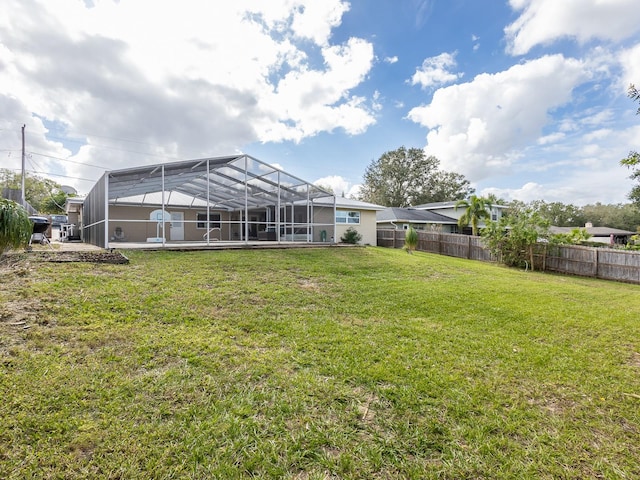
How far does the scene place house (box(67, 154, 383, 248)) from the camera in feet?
34.5

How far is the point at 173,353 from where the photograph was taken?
3131 millimetres

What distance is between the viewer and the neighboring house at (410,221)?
78.3 feet

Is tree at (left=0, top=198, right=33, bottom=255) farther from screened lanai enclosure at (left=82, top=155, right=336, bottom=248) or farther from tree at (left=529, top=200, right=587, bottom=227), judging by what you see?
tree at (left=529, top=200, right=587, bottom=227)

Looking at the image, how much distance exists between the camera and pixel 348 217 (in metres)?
17.8

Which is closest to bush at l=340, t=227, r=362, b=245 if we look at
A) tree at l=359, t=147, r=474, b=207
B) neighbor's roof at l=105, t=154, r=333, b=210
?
neighbor's roof at l=105, t=154, r=333, b=210

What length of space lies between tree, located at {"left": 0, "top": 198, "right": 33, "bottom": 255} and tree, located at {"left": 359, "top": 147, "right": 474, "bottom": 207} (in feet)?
120

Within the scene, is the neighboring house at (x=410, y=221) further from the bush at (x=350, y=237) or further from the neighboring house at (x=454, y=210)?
the bush at (x=350, y=237)

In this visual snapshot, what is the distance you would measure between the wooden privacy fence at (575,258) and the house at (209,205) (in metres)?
5.19

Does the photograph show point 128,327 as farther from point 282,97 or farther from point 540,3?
point 282,97

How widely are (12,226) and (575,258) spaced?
1857cm

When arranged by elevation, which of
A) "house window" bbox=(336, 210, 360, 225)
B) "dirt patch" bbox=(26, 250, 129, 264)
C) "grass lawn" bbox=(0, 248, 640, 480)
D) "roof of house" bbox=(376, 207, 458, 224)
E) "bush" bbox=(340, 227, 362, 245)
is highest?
"roof of house" bbox=(376, 207, 458, 224)

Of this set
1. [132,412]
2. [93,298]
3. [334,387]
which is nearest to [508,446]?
[334,387]

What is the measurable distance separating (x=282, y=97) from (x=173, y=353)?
13.8m

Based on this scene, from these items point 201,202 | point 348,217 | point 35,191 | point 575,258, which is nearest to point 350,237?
point 348,217
